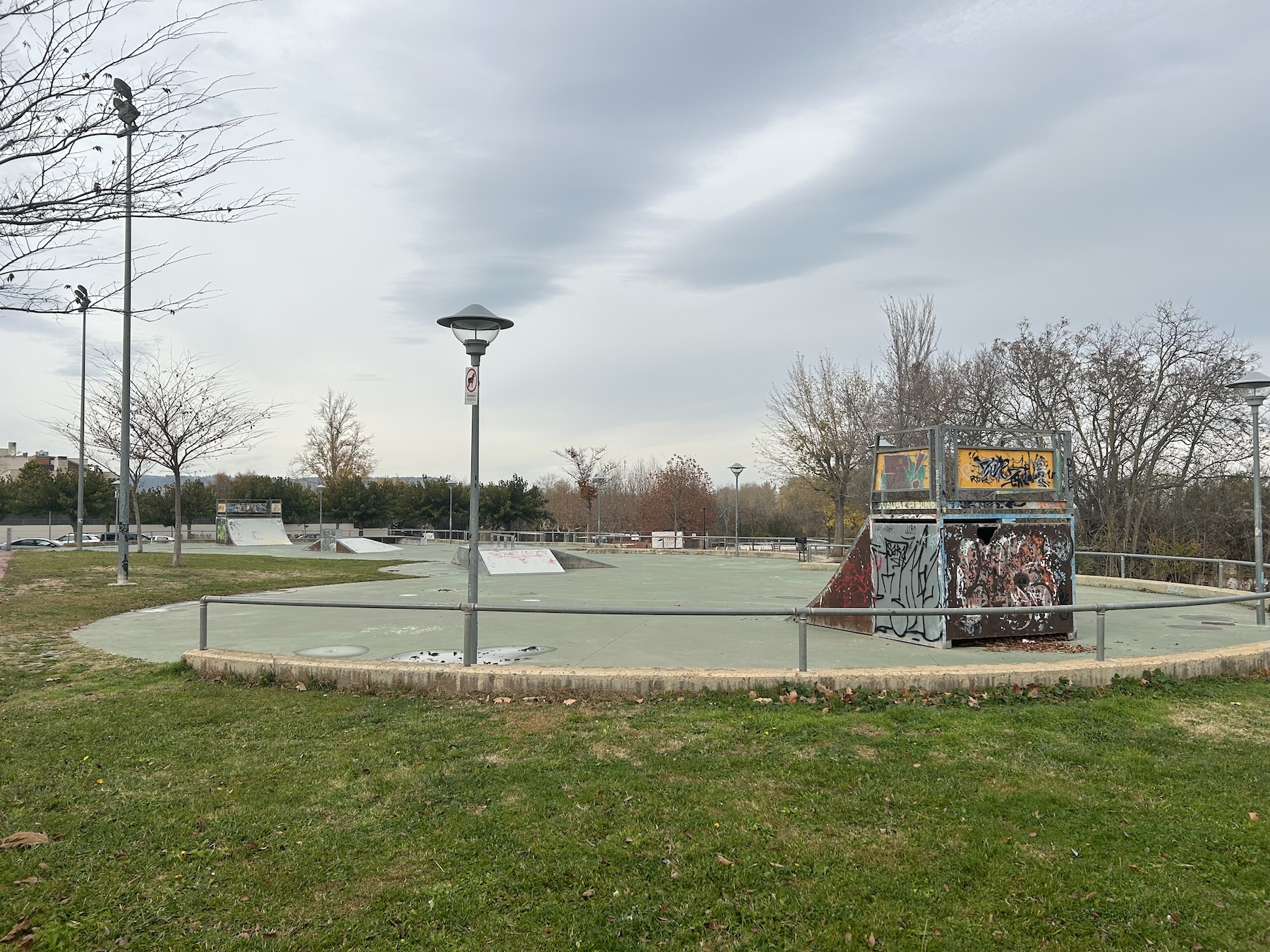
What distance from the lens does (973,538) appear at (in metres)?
10.6

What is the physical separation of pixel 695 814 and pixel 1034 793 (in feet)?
6.62

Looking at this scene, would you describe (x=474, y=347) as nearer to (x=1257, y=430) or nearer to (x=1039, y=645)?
(x=1039, y=645)

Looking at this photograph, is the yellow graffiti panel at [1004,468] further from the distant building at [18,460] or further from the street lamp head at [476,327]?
the distant building at [18,460]

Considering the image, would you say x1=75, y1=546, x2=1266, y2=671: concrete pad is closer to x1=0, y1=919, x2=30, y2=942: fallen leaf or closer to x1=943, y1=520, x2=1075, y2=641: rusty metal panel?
x1=943, y1=520, x2=1075, y2=641: rusty metal panel

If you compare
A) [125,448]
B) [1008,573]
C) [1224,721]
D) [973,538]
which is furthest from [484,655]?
[125,448]

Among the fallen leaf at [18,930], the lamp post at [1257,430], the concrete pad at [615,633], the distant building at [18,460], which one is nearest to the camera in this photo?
the fallen leaf at [18,930]

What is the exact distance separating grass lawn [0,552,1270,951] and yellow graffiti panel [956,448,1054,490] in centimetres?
406

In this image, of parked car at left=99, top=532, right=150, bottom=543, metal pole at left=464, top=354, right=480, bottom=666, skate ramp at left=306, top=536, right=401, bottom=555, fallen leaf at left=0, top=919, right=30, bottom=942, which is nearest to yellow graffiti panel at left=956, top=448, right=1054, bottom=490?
metal pole at left=464, top=354, right=480, bottom=666

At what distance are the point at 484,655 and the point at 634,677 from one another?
112 inches

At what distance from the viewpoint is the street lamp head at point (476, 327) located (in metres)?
7.92

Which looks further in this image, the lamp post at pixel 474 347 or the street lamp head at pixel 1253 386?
the street lamp head at pixel 1253 386

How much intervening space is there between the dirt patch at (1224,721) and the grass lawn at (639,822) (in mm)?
38

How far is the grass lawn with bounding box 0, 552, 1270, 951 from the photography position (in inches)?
131

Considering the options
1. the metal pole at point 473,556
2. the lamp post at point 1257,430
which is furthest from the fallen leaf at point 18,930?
the lamp post at point 1257,430
